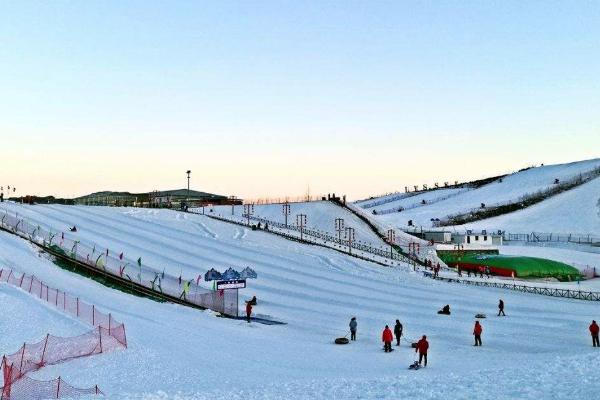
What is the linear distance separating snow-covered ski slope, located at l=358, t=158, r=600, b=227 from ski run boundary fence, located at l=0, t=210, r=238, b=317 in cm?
7277

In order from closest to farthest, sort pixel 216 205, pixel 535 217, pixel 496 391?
pixel 496 391 → pixel 216 205 → pixel 535 217

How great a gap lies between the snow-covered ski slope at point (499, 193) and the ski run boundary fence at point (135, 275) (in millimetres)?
72772

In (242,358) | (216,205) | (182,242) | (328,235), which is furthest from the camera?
(216,205)

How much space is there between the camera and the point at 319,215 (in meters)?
75.8

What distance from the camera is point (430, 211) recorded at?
12375 centimetres

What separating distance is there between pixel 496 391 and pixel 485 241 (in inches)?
2623

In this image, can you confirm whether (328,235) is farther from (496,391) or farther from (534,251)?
(496,391)

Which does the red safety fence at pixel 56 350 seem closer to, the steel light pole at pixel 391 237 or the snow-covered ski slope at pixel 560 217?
the steel light pole at pixel 391 237

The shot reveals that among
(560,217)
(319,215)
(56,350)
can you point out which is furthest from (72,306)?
(560,217)

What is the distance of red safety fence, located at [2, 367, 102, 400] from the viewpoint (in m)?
14.5

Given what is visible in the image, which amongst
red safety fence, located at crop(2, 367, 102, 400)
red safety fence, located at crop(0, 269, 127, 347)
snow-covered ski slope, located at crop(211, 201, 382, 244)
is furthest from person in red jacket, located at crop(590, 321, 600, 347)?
snow-covered ski slope, located at crop(211, 201, 382, 244)

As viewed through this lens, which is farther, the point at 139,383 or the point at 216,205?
the point at 216,205

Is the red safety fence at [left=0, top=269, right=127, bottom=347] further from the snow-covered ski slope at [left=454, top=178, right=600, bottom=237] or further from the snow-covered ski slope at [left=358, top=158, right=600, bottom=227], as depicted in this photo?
the snow-covered ski slope at [left=358, top=158, right=600, bottom=227]

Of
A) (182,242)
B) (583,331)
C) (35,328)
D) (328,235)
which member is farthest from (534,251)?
(35,328)
